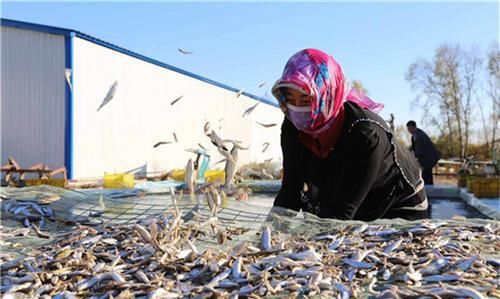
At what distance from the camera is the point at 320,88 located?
86.5 inches

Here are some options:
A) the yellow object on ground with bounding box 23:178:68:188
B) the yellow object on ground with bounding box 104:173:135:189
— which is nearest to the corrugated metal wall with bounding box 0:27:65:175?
the yellow object on ground with bounding box 104:173:135:189

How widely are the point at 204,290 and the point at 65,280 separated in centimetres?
58

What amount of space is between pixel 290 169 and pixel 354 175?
455 millimetres

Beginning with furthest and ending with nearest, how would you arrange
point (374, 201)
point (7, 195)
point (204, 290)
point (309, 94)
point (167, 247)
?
point (7, 195) → point (374, 201) → point (309, 94) → point (167, 247) → point (204, 290)

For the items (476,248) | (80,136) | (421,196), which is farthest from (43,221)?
(80,136)

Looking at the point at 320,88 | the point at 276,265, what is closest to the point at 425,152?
the point at 320,88

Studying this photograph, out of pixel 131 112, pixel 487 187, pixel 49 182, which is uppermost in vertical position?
Result: pixel 131 112

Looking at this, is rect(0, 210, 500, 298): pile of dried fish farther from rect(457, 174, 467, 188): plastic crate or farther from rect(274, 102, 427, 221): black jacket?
rect(457, 174, 467, 188): plastic crate

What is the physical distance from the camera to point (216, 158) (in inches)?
661

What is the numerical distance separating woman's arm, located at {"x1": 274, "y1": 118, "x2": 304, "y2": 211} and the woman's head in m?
0.16

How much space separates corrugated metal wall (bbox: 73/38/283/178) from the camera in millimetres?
10844

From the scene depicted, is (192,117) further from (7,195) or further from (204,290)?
(204,290)

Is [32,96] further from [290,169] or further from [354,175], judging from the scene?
[354,175]

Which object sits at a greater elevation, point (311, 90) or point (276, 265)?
point (311, 90)
